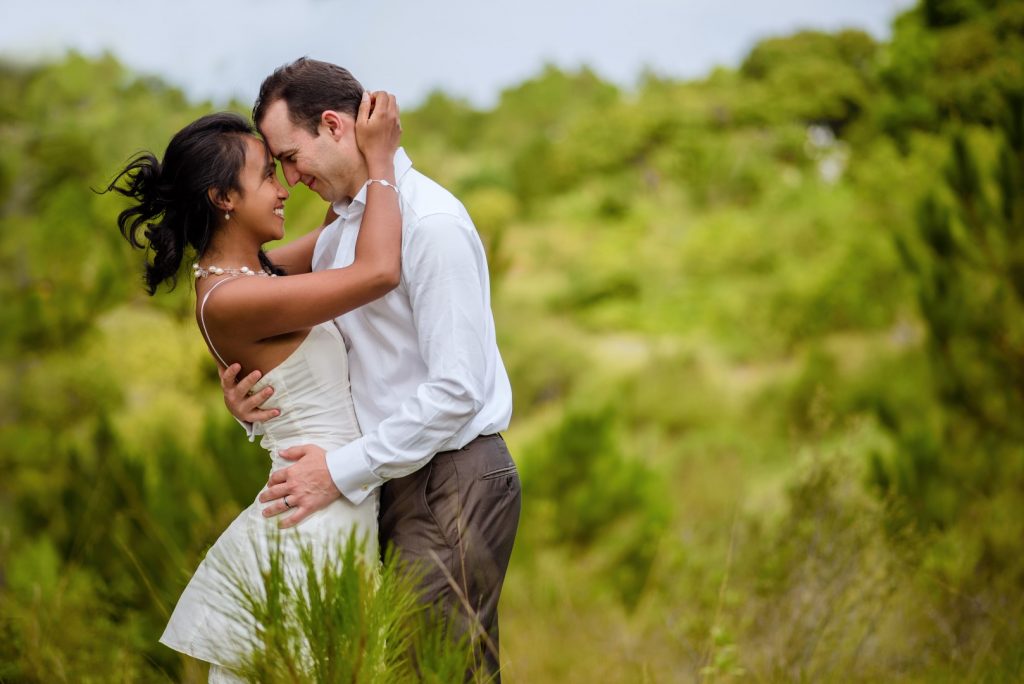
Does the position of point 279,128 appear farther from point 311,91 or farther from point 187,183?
point 187,183

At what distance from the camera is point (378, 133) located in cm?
230

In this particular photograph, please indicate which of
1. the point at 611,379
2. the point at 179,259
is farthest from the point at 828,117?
the point at 179,259

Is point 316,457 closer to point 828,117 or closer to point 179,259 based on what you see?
point 179,259

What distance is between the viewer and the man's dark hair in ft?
7.54

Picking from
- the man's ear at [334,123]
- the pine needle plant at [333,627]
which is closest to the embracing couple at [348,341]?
the man's ear at [334,123]

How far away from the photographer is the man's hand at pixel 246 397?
233 centimetres

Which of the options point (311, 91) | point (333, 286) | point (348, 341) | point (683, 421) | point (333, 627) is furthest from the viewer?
point (683, 421)

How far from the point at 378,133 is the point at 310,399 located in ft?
2.01

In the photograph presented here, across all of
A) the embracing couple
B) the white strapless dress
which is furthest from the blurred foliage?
the embracing couple

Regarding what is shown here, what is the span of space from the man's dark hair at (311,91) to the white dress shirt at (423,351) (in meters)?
0.19

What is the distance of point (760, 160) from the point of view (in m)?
32.2

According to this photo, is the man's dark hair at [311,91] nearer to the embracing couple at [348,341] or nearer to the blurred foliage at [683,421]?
the embracing couple at [348,341]

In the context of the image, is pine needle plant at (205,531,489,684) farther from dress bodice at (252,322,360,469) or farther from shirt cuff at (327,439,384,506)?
dress bodice at (252,322,360,469)

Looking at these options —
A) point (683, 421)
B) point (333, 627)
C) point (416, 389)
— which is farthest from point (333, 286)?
point (683, 421)
